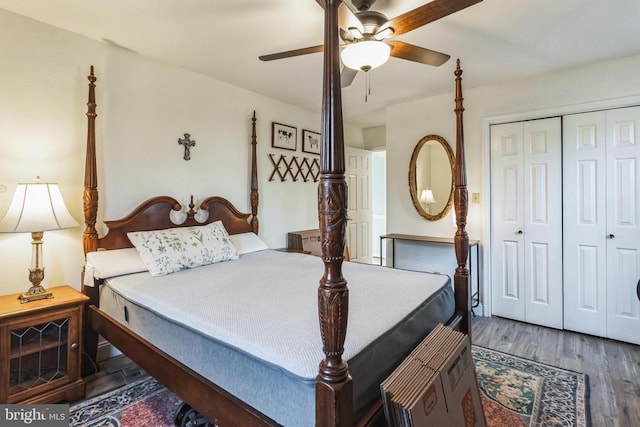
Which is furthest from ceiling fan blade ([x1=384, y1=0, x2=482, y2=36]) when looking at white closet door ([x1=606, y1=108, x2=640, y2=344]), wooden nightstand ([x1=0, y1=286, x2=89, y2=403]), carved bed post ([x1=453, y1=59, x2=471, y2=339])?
wooden nightstand ([x1=0, y1=286, x2=89, y2=403])

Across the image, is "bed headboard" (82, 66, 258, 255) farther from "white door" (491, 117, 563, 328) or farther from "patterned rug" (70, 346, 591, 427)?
"white door" (491, 117, 563, 328)

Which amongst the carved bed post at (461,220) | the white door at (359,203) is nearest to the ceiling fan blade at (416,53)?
the carved bed post at (461,220)

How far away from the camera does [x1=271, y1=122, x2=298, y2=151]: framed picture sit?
3.82 m

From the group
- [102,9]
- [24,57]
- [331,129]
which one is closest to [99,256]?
[24,57]

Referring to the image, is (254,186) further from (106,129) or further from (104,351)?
(104,351)

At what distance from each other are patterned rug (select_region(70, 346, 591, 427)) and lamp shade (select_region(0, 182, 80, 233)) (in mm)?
1118

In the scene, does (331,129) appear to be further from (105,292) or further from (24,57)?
(24,57)

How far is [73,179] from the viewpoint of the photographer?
7.78 feet

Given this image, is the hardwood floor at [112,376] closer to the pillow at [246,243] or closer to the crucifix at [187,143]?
the pillow at [246,243]

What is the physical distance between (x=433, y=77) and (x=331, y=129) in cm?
272

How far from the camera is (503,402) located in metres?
1.99

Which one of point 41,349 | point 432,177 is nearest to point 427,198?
point 432,177

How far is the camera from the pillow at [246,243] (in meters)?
3.06

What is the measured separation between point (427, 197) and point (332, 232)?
127 inches
